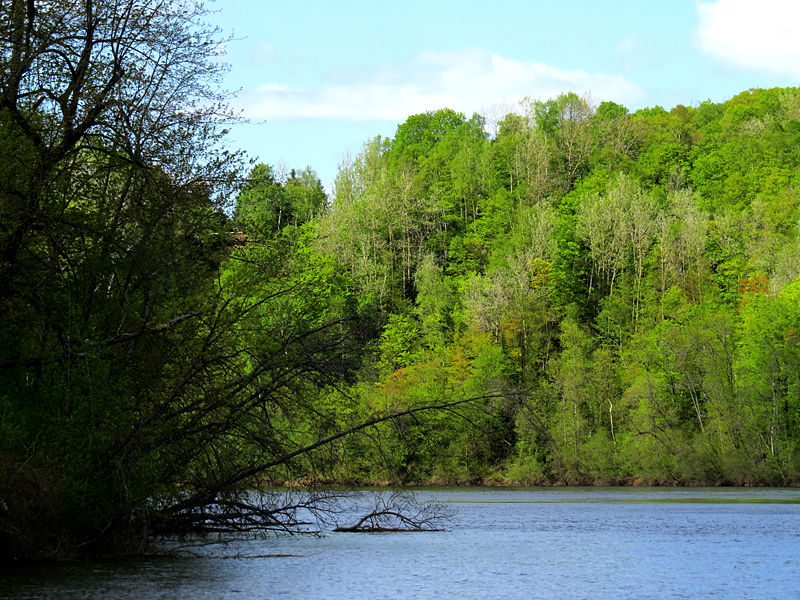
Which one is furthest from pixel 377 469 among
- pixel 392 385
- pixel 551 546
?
pixel 392 385

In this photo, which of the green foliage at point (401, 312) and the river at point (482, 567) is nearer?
the river at point (482, 567)

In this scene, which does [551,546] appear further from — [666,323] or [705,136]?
[705,136]

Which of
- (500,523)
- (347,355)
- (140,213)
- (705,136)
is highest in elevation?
(705,136)

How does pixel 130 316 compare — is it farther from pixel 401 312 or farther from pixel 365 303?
pixel 401 312

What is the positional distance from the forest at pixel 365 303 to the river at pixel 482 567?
1400mm

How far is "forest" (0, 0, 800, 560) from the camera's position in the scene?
18.9m

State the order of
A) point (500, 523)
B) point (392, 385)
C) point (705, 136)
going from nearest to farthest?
point (500, 523)
point (392, 385)
point (705, 136)

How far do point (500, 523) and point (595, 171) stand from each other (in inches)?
3175

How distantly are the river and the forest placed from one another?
1400mm

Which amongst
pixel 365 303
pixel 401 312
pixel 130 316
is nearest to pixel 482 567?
pixel 130 316

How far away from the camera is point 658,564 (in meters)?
22.1

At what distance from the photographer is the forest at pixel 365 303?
18875mm

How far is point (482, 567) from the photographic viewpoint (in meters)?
21.0

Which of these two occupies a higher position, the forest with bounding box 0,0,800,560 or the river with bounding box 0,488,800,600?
the forest with bounding box 0,0,800,560
